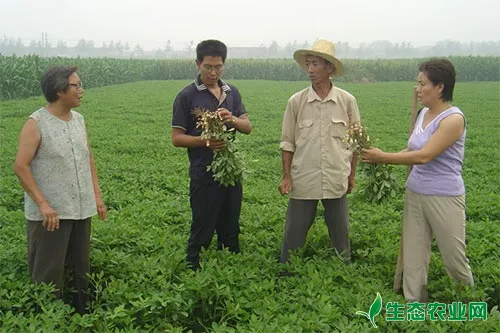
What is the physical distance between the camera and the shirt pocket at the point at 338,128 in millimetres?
4410

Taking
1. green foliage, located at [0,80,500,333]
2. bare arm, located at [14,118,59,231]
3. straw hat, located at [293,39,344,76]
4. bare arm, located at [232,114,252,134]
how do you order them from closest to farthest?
green foliage, located at [0,80,500,333]
bare arm, located at [14,118,59,231]
straw hat, located at [293,39,344,76]
bare arm, located at [232,114,252,134]

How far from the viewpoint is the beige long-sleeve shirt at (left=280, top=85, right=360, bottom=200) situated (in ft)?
14.5

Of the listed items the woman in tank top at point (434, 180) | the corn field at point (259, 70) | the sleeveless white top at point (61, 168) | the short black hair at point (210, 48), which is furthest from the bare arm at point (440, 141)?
the corn field at point (259, 70)

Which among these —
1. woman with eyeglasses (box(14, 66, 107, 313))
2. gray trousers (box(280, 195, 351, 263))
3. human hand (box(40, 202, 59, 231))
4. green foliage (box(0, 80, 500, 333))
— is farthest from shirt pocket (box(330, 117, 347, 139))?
human hand (box(40, 202, 59, 231))

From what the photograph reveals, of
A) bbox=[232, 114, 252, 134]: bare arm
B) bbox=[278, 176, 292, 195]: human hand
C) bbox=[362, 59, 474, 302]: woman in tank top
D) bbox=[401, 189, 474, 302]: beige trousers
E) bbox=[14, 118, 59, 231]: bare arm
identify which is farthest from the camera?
bbox=[278, 176, 292, 195]: human hand

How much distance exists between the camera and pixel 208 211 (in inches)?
178

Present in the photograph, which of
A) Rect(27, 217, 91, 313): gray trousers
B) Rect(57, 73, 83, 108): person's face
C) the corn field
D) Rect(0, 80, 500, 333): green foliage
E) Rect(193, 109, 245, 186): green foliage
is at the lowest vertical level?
Rect(0, 80, 500, 333): green foliage

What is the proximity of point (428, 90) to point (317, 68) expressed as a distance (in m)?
0.94

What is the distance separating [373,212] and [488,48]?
142 m

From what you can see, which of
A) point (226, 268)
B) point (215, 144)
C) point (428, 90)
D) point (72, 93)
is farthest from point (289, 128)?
point (72, 93)

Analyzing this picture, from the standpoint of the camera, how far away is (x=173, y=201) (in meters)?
7.09

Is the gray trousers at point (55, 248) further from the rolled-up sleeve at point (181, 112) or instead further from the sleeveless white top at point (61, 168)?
the rolled-up sleeve at point (181, 112)

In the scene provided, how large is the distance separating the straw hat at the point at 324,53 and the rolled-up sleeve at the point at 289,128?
0.39 meters

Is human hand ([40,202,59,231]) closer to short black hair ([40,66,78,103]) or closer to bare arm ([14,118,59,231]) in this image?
bare arm ([14,118,59,231])
